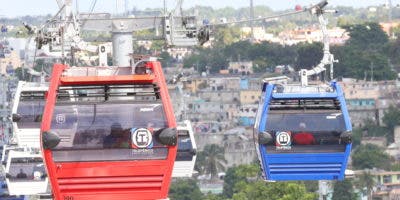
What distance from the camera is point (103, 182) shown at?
2439cm

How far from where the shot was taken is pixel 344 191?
107 m

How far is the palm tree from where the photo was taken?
136m

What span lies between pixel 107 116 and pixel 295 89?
6373 millimetres

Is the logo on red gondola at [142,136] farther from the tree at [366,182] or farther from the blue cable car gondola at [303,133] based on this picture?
the tree at [366,182]

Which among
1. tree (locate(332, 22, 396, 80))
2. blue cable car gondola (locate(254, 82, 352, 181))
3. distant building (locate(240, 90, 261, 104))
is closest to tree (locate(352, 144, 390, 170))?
tree (locate(332, 22, 396, 80))

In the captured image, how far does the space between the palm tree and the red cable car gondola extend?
107m

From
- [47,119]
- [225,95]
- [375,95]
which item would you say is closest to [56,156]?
[47,119]

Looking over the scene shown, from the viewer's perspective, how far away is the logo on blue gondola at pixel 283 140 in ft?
98.7

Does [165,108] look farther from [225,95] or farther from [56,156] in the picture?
[225,95]

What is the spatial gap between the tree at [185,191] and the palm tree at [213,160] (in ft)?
49.5

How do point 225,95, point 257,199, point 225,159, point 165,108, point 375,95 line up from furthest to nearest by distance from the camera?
point 225,95
point 375,95
point 225,159
point 257,199
point 165,108

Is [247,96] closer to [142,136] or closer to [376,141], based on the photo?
[376,141]

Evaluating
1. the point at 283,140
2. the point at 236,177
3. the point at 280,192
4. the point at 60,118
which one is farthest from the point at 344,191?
the point at 60,118

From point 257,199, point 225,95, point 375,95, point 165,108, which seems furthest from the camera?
point 225,95
